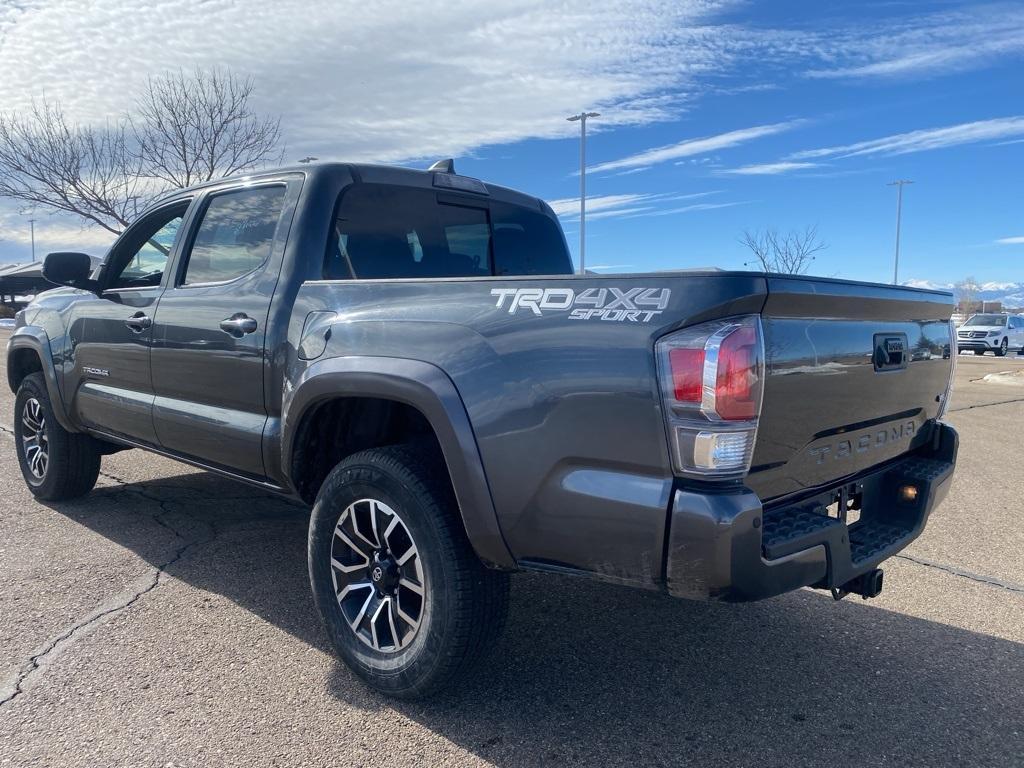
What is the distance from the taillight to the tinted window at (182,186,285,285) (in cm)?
212

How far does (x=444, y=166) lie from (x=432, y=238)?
466mm

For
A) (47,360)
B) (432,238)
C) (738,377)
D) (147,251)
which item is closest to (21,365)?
(47,360)

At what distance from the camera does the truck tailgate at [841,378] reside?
238cm

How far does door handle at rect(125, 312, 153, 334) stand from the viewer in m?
4.18

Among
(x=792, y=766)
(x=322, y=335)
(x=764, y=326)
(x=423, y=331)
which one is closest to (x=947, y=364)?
(x=764, y=326)

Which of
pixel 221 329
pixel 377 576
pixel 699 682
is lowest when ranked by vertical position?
pixel 699 682

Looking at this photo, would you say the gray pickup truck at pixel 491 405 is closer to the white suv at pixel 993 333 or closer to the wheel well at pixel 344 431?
the wheel well at pixel 344 431

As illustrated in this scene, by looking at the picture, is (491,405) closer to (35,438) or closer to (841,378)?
(841,378)

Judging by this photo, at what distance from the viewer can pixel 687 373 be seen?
2.20 meters

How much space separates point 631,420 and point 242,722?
1730 mm

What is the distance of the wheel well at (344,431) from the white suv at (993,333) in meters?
31.7

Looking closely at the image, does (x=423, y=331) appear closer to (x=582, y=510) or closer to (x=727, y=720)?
(x=582, y=510)

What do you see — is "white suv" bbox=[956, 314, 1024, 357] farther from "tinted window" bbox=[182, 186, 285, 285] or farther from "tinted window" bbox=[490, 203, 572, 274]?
"tinted window" bbox=[182, 186, 285, 285]

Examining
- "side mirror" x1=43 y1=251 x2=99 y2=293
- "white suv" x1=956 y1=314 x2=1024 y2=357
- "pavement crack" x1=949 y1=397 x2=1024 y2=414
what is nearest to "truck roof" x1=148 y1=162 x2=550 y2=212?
"side mirror" x1=43 y1=251 x2=99 y2=293
